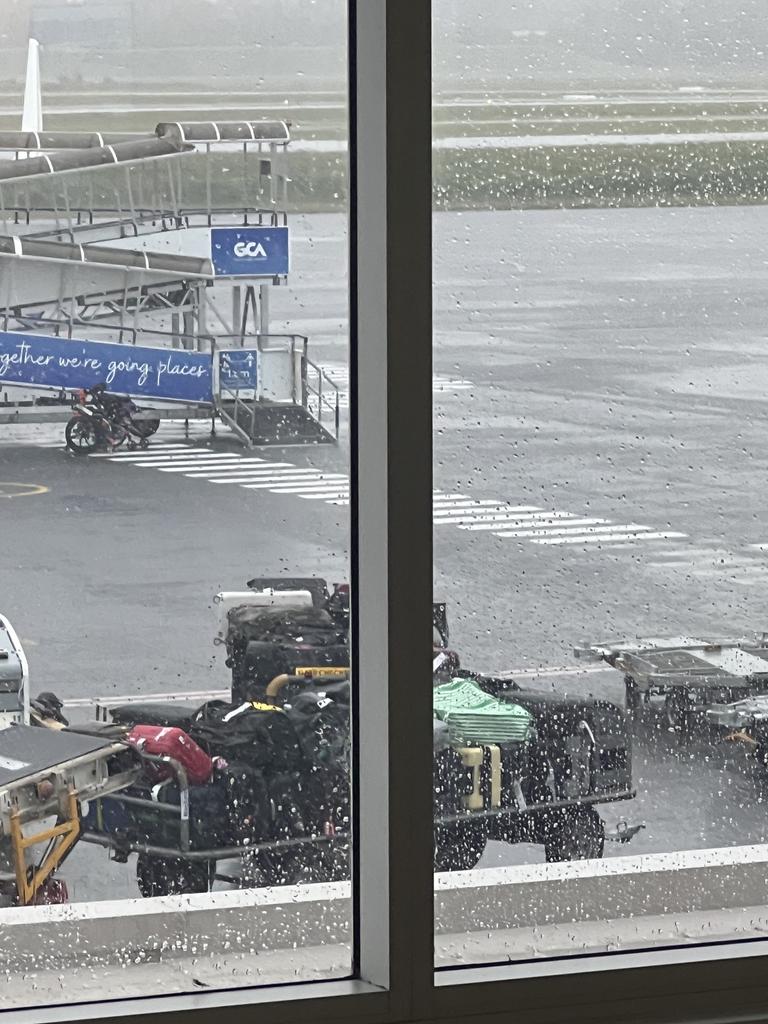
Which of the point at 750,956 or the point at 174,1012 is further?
the point at 750,956

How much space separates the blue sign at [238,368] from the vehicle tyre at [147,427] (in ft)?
0.27

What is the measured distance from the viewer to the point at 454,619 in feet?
4.37

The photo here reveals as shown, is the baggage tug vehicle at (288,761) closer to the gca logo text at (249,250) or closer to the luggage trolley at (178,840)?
the luggage trolley at (178,840)

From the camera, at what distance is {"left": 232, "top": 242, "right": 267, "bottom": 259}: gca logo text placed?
1.30 meters

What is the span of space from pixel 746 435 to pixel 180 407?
0.62 m

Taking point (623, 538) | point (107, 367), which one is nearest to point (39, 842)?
point (107, 367)

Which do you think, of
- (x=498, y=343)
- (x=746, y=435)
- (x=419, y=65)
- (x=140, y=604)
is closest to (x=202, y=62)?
(x=419, y=65)

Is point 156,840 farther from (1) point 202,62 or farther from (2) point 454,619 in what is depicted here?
(1) point 202,62

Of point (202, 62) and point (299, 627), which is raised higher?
point (202, 62)

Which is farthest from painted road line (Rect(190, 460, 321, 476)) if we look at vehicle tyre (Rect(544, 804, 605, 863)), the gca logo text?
vehicle tyre (Rect(544, 804, 605, 863))

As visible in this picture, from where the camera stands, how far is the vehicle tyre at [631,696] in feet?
4.55

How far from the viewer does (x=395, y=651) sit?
3.73 feet

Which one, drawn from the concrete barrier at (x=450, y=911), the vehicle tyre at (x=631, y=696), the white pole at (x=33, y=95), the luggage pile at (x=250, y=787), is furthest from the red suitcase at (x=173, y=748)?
the white pole at (x=33, y=95)

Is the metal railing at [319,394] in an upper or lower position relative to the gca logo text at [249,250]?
lower
